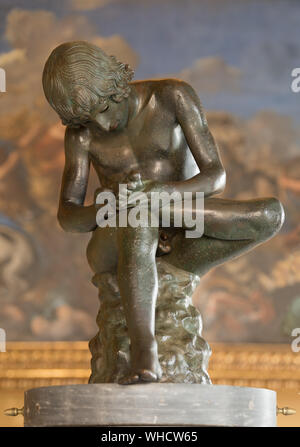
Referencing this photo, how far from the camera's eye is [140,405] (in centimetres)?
390

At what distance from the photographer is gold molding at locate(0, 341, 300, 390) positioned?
346 inches

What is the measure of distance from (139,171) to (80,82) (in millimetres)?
594

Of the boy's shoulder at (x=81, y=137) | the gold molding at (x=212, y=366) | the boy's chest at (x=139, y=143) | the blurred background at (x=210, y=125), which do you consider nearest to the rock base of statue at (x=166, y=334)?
the boy's chest at (x=139, y=143)

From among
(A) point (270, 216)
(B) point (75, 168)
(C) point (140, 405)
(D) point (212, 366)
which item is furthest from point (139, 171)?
(D) point (212, 366)

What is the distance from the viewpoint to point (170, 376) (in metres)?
4.48

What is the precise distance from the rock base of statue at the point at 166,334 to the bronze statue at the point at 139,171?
0.09m

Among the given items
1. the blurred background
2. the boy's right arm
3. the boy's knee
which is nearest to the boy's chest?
the boy's right arm

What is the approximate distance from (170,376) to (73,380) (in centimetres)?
457

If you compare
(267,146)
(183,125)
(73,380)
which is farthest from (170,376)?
(267,146)

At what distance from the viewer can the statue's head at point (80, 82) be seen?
14.2ft

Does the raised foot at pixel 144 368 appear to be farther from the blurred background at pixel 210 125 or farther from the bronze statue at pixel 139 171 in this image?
the blurred background at pixel 210 125

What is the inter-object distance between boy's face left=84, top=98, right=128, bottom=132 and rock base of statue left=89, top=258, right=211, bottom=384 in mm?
774

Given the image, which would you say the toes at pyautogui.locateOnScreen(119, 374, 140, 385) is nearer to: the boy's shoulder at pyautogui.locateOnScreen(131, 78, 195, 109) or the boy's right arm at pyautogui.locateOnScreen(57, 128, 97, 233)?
the boy's right arm at pyautogui.locateOnScreen(57, 128, 97, 233)
